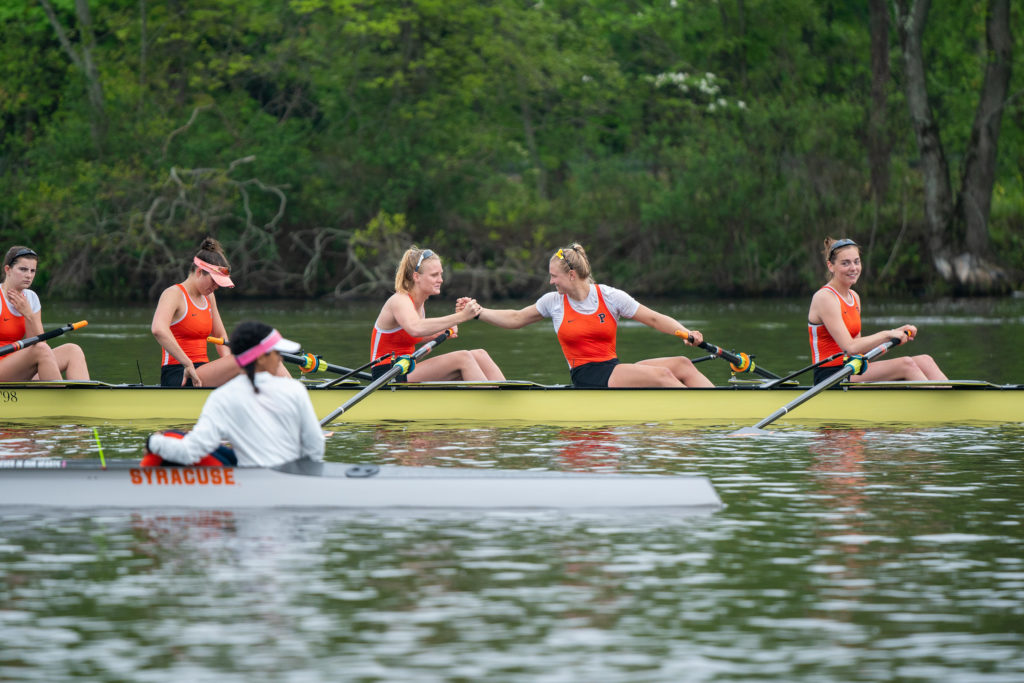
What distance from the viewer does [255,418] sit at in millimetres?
9156

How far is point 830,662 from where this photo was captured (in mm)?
6395

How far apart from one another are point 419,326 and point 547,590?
6166 mm

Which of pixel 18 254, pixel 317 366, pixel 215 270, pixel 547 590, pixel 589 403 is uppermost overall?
pixel 18 254

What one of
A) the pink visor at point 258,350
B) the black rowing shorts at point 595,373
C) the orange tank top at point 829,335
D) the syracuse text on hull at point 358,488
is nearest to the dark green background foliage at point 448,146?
the orange tank top at point 829,335

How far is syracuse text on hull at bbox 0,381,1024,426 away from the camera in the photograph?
1382 cm

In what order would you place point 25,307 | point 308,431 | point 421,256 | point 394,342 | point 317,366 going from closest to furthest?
point 308,431
point 317,366
point 421,256
point 394,342
point 25,307

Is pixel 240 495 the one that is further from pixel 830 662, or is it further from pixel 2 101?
pixel 2 101

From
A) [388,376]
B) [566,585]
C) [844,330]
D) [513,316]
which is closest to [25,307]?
[388,376]

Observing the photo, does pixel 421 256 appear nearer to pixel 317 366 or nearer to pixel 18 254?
pixel 317 366

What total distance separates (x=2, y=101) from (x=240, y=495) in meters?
38.9

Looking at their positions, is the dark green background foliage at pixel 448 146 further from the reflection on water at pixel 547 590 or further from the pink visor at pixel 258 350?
the pink visor at pixel 258 350

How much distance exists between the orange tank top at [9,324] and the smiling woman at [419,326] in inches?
121

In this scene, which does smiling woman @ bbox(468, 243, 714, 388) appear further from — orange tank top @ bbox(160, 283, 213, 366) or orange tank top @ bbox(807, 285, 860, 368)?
orange tank top @ bbox(160, 283, 213, 366)

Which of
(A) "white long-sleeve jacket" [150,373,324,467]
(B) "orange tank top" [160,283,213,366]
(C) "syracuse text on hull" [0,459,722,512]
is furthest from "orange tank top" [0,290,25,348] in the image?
(A) "white long-sleeve jacket" [150,373,324,467]
